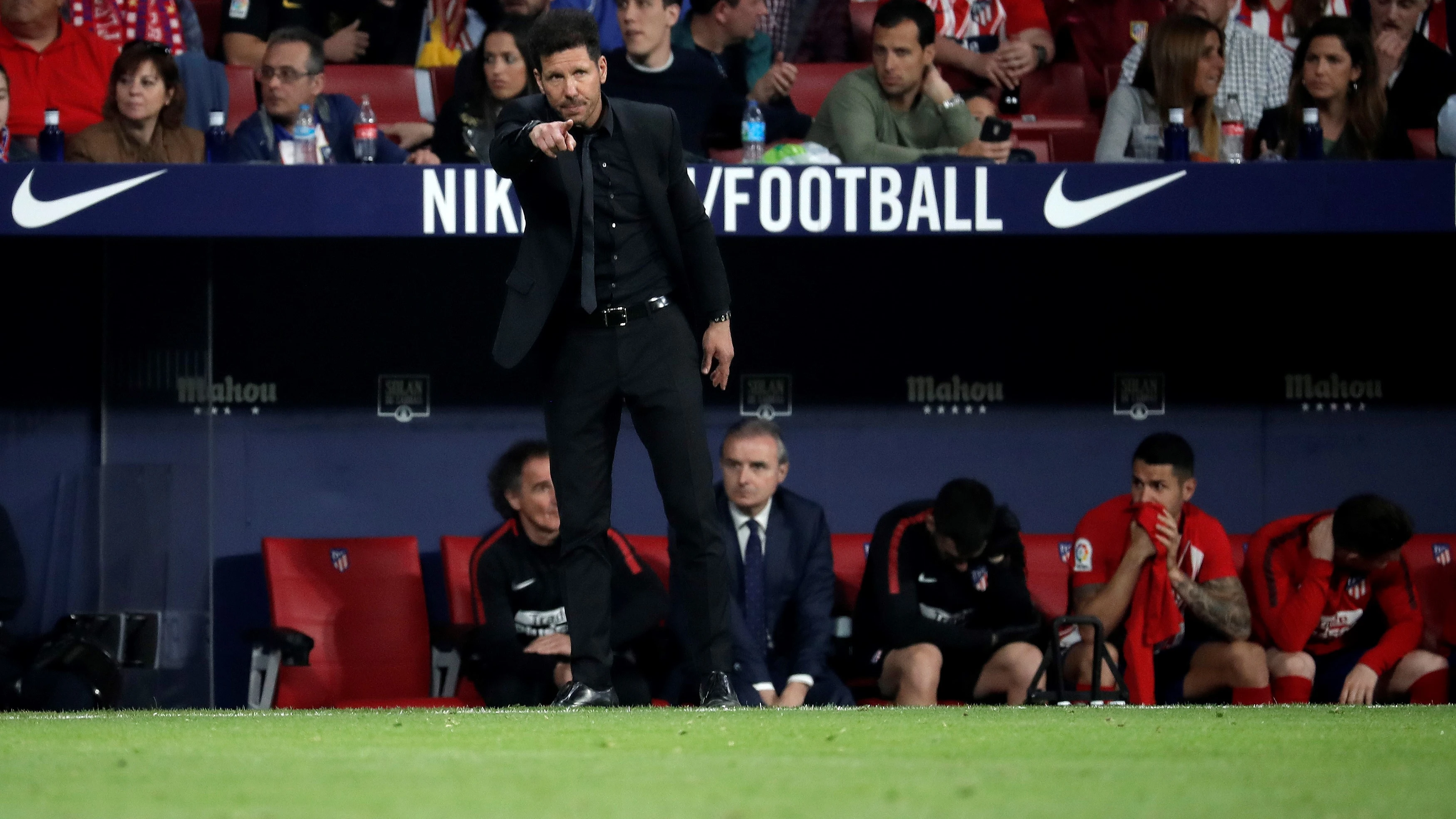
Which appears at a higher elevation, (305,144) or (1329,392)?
(305,144)

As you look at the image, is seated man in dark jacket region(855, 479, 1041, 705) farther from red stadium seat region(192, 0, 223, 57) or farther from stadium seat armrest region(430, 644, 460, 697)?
red stadium seat region(192, 0, 223, 57)

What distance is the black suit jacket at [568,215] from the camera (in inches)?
185

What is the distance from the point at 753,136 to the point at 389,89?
7.32ft

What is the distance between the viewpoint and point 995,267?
25.9ft

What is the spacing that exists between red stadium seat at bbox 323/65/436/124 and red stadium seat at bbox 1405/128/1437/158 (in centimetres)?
418

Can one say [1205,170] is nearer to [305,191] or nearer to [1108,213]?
[1108,213]

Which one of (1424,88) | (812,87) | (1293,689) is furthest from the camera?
(812,87)

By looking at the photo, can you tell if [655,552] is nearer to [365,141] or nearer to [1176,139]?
[365,141]

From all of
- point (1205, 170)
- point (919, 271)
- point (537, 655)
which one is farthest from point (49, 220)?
point (1205, 170)

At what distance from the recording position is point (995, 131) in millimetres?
7266

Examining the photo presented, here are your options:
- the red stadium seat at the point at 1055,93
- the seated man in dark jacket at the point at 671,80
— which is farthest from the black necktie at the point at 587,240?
the red stadium seat at the point at 1055,93

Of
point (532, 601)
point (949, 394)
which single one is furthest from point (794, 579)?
point (949, 394)

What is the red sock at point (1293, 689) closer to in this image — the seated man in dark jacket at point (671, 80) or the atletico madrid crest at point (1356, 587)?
the atletico madrid crest at point (1356, 587)

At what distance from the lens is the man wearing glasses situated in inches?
283
